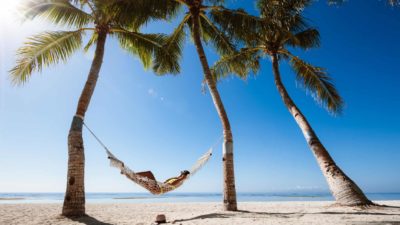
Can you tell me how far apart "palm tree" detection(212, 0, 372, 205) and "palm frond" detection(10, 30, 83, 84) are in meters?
3.80

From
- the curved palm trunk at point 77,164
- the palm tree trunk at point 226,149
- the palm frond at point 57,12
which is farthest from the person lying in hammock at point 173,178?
the palm frond at point 57,12

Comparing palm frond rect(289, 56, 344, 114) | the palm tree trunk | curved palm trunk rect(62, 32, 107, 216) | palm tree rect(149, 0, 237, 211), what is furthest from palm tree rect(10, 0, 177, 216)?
palm frond rect(289, 56, 344, 114)

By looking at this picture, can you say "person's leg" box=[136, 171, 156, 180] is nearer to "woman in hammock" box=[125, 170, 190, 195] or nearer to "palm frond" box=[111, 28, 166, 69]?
"woman in hammock" box=[125, 170, 190, 195]

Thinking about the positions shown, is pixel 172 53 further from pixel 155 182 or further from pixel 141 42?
pixel 155 182

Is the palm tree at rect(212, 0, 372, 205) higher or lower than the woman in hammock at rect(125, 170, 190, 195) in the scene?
higher

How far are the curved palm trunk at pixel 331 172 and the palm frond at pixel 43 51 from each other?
614cm

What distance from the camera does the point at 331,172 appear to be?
6949mm

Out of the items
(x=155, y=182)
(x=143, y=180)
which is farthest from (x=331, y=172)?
(x=143, y=180)

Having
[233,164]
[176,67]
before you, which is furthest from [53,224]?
[176,67]

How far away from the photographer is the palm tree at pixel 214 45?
246 inches

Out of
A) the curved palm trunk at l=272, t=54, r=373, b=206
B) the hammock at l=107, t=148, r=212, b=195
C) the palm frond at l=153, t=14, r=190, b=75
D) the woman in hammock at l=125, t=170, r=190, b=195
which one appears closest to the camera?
the hammock at l=107, t=148, r=212, b=195

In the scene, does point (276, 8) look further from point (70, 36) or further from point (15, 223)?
point (15, 223)

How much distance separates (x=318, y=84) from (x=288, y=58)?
4.24 feet

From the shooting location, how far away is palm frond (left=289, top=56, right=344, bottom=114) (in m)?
8.46
